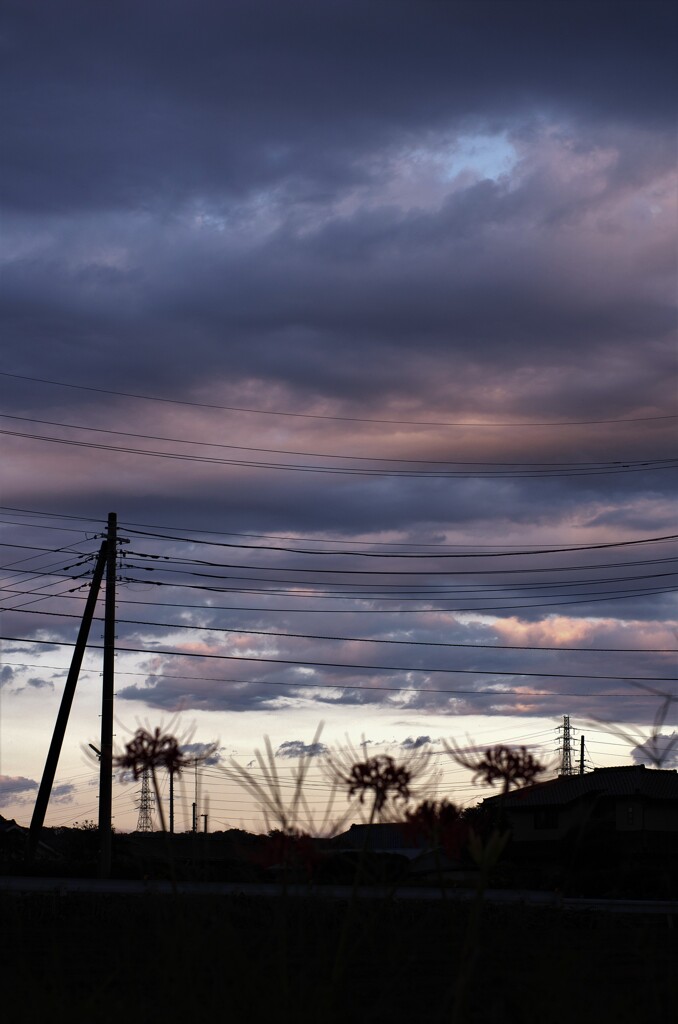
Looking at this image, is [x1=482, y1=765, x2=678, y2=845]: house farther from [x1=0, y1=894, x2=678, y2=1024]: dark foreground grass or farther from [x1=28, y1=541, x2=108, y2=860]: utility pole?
[x1=0, y1=894, x2=678, y2=1024]: dark foreground grass

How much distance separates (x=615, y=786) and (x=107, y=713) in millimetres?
35558

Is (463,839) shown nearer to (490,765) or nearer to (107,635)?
(490,765)

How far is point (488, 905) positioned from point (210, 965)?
14.7 m

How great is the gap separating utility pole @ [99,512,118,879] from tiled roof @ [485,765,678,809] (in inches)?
1162

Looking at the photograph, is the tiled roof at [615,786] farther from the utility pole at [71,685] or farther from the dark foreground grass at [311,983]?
the dark foreground grass at [311,983]

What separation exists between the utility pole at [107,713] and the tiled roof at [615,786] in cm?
2951

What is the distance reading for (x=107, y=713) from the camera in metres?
33.1

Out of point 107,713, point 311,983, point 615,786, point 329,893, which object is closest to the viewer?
point 311,983

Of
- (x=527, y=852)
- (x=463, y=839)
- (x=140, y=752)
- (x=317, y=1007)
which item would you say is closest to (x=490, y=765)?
(x=463, y=839)

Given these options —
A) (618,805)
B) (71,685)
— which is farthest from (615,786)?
(71,685)

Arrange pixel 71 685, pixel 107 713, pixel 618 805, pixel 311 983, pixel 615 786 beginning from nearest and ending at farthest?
1. pixel 311 983
2. pixel 107 713
3. pixel 71 685
4. pixel 618 805
5. pixel 615 786

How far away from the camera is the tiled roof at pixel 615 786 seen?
5881 cm

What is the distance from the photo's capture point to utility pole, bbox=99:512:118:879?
32.0m

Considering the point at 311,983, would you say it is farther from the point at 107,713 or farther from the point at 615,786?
the point at 615,786
